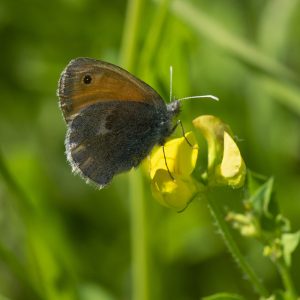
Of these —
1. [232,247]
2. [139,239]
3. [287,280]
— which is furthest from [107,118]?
[287,280]

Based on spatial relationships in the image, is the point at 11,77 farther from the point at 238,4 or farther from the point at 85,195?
the point at 238,4

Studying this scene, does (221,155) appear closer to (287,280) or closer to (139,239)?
(287,280)

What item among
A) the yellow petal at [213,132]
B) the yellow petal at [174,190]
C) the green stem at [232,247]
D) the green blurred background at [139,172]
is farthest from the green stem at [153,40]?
the green stem at [232,247]

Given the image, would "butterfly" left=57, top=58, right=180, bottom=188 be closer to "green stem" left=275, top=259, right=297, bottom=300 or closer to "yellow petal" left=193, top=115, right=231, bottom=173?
"yellow petal" left=193, top=115, right=231, bottom=173

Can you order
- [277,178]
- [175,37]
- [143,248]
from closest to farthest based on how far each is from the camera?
[143,248], [175,37], [277,178]

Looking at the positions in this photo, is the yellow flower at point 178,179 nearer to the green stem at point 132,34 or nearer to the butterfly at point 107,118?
the butterfly at point 107,118

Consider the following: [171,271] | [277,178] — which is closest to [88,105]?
[171,271]
